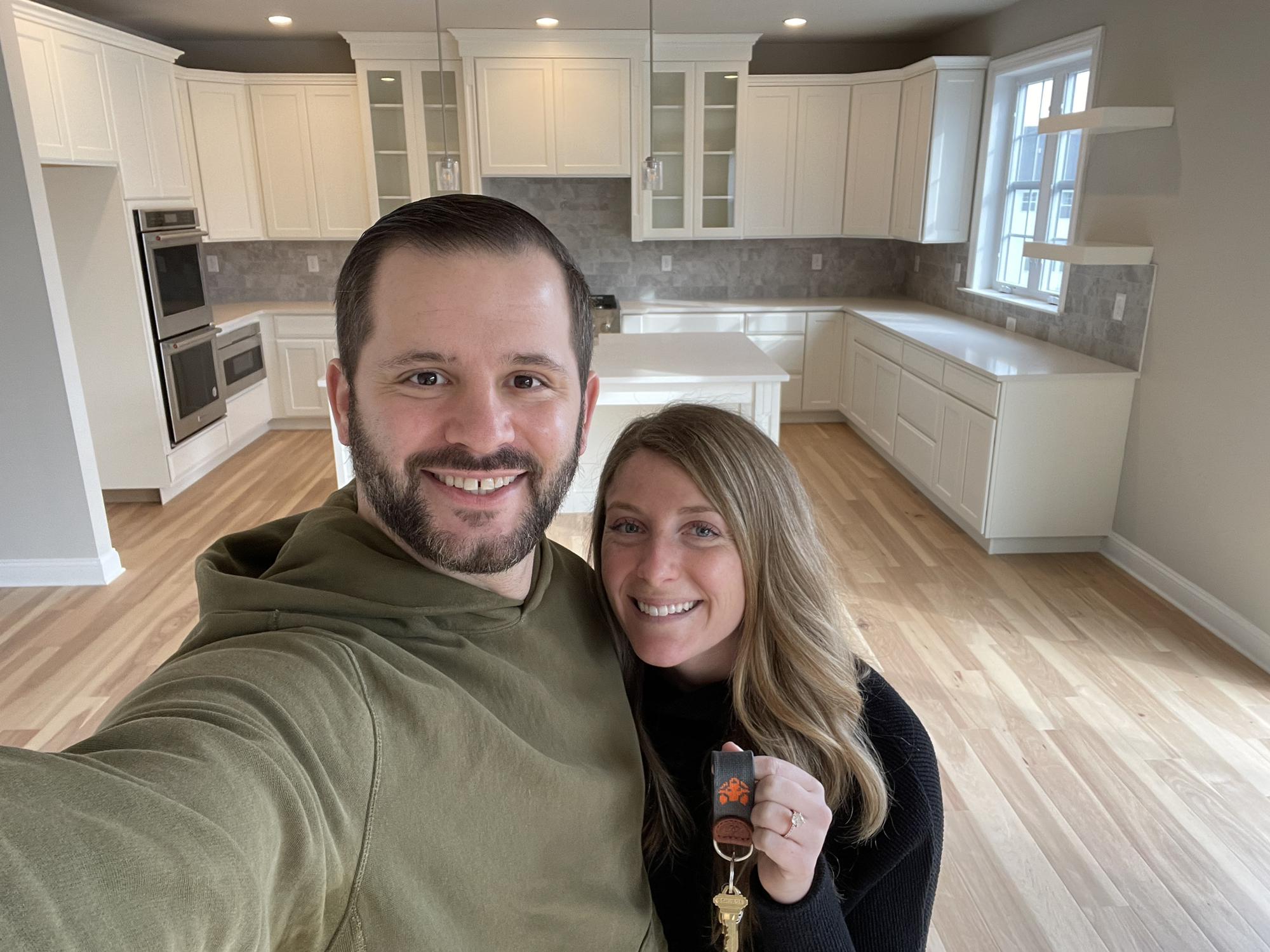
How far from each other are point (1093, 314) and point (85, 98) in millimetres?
5030

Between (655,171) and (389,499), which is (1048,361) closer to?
(655,171)

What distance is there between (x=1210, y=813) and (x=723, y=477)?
6.60 ft

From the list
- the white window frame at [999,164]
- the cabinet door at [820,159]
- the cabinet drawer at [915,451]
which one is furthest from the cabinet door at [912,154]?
the cabinet drawer at [915,451]

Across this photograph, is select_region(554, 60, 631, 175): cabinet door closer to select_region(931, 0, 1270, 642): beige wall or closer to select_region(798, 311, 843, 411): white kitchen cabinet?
select_region(798, 311, 843, 411): white kitchen cabinet

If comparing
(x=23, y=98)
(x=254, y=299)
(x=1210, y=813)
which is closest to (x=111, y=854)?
(x=1210, y=813)

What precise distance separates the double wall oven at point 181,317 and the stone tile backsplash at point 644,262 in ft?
4.34

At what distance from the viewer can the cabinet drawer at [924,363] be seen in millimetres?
4418

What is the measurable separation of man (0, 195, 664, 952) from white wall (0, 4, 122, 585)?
125 inches

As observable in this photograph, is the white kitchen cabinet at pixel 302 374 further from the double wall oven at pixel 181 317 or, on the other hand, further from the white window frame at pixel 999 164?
the white window frame at pixel 999 164

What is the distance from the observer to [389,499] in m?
0.84

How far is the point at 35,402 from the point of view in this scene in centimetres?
344

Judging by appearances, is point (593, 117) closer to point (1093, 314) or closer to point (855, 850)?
point (1093, 314)

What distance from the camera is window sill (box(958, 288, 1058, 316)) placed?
4484 millimetres

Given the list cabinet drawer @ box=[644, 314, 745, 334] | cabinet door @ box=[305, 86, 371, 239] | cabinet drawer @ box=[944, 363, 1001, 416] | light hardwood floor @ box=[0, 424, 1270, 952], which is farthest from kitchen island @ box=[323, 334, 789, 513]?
cabinet door @ box=[305, 86, 371, 239]
